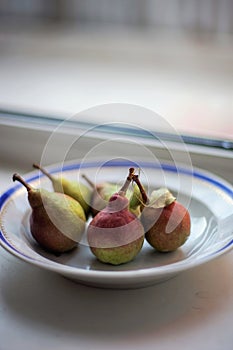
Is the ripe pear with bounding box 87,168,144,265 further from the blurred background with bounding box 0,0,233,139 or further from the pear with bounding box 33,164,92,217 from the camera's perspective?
the blurred background with bounding box 0,0,233,139

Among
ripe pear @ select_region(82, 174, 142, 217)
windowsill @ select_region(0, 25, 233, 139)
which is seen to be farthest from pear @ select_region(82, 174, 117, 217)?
windowsill @ select_region(0, 25, 233, 139)

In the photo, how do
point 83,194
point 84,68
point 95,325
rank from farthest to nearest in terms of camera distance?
point 84,68 → point 83,194 → point 95,325

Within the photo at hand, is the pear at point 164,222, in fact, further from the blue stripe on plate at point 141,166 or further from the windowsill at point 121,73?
the windowsill at point 121,73

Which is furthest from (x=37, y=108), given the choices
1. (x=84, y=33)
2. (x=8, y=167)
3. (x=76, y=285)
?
(x=84, y=33)

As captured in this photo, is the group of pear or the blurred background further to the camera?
the blurred background

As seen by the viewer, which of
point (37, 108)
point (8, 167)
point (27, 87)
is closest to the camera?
point (8, 167)

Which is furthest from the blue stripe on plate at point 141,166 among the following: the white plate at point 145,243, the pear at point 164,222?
the pear at point 164,222

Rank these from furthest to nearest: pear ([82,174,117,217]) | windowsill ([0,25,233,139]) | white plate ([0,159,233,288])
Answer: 1. windowsill ([0,25,233,139])
2. pear ([82,174,117,217])
3. white plate ([0,159,233,288])

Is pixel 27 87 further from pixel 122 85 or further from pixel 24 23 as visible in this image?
pixel 24 23
